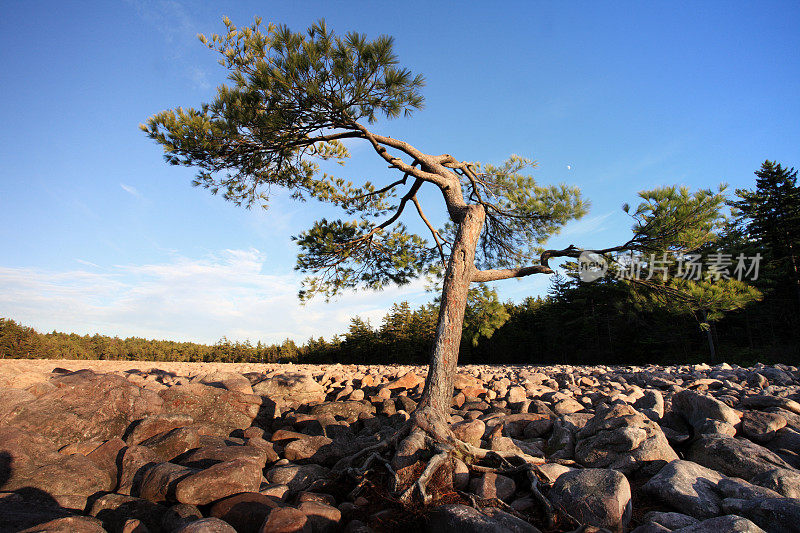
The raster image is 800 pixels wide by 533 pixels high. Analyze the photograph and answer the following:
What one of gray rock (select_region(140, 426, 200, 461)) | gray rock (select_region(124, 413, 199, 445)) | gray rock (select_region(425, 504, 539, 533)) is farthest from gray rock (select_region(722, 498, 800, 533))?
gray rock (select_region(124, 413, 199, 445))

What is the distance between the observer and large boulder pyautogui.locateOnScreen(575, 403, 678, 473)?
9.54ft

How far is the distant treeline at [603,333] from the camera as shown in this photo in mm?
15898

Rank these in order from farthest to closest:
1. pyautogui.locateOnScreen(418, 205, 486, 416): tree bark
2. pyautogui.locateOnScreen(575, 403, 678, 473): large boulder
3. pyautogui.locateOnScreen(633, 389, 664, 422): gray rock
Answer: pyautogui.locateOnScreen(418, 205, 486, 416): tree bark < pyautogui.locateOnScreen(633, 389, 664, 422): gray rock < pyautogui.locateOnScreen(575, 403, 678, 473): large boulder

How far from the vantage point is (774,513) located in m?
1.96

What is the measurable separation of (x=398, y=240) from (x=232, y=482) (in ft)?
18.2

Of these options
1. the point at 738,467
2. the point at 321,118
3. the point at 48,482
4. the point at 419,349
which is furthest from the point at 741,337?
the point at 48,482

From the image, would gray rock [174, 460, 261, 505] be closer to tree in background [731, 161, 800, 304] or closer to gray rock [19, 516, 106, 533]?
gray rock [19, 516, 106, 533]

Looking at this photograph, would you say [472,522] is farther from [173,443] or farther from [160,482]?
[173,443]

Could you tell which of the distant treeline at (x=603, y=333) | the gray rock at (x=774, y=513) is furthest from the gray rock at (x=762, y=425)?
the distant treeline at (x=603, y=333)

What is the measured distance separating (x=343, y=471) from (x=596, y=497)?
1.80 meters

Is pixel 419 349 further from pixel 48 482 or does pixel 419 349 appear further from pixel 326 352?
pixel 48 482

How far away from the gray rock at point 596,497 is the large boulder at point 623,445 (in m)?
0.73

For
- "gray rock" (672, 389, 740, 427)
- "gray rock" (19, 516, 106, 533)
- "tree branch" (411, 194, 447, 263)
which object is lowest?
"gray rock" (19, 516, 106, 533)

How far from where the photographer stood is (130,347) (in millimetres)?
14883
